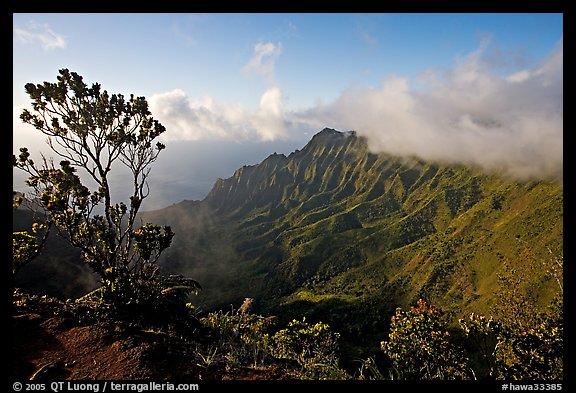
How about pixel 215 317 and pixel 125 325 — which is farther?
pixel 215 317

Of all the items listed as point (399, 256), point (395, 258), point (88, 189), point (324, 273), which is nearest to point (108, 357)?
point (88, 189)

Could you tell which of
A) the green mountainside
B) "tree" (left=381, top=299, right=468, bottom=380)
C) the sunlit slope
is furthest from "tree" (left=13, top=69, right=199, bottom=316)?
the green mountainside

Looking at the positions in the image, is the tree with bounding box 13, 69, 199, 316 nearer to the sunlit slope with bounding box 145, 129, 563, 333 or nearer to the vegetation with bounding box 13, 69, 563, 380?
the vegetation with bounding box 13, 69, 563, 380

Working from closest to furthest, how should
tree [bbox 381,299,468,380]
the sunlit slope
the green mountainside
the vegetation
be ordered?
1. the vegetation
2. tree [bbox 381,299,468,380]
3. the green mountainside
4. the sunlit slope

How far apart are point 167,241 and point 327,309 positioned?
353 ft

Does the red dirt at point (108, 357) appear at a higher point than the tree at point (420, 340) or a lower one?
higher

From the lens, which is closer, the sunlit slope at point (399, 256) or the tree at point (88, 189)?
the tree at point (88, 189)

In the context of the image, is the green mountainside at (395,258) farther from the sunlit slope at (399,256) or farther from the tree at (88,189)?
the tree at (88,189)

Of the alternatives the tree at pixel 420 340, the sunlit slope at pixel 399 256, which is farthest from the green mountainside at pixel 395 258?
the tree at pixel 420 340

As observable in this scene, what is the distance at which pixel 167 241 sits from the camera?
35.7ft

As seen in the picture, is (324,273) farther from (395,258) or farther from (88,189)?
(88,189)
